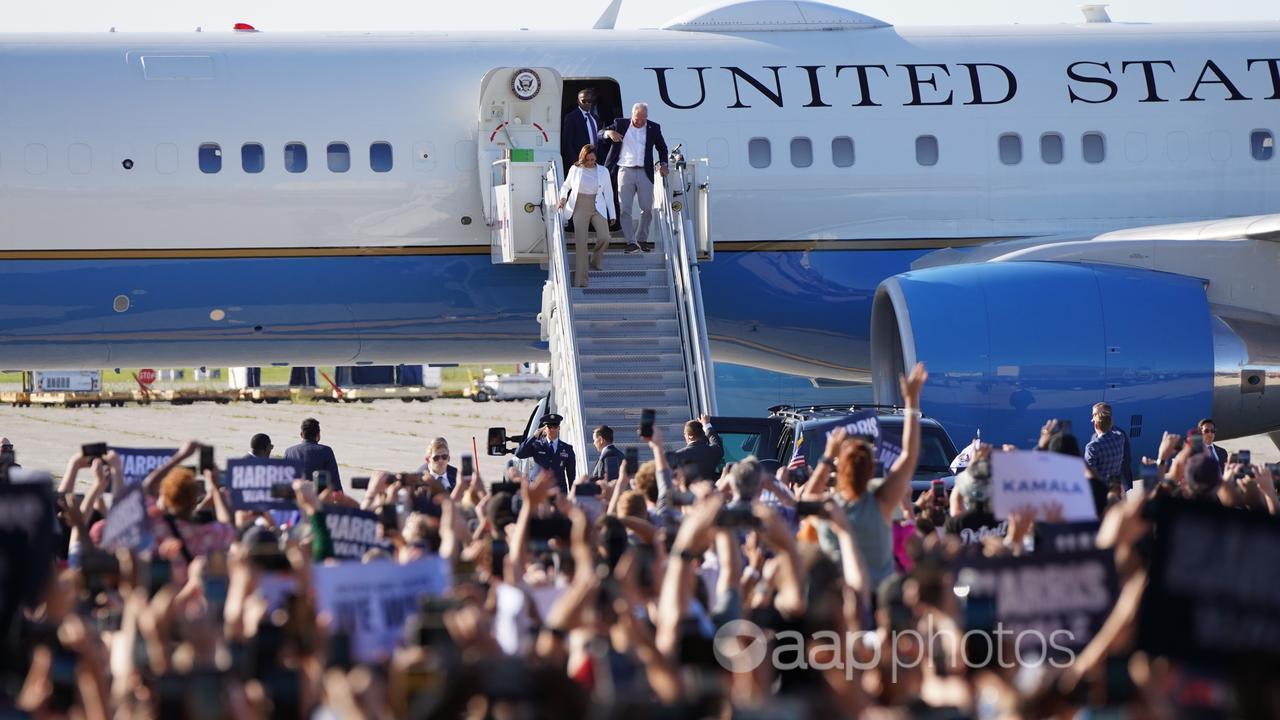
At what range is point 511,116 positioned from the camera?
631 inches

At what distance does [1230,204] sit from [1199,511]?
1340cm

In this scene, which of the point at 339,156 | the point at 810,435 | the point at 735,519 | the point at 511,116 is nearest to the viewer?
the point at 735,519

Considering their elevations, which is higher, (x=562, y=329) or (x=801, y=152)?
(x=801, y=152)

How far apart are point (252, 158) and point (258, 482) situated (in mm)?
7438

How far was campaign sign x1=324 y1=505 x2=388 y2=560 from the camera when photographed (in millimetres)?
6895

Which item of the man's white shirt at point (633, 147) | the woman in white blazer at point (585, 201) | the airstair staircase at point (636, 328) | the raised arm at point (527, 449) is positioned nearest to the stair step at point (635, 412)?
the airstair staircase at point (636, 328)

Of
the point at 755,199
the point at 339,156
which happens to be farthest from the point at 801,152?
the point at 339,156

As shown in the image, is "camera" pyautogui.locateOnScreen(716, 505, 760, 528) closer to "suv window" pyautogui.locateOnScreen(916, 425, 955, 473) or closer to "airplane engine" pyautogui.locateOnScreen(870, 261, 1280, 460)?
"suv window" pyautogui.locateOnScreen(916, 425, 955, 473)

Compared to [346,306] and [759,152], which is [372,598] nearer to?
[346,306]

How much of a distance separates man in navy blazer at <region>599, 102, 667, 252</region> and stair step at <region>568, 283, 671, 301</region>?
0.43 m

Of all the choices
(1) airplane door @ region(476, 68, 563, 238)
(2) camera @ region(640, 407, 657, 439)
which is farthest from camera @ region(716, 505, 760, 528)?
(1) airplane door @ region(476, 68, 563, 238)

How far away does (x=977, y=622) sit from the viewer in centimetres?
495

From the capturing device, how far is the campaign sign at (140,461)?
9688 millimetres

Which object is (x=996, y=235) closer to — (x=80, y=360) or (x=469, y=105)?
(x=469, y=105)
